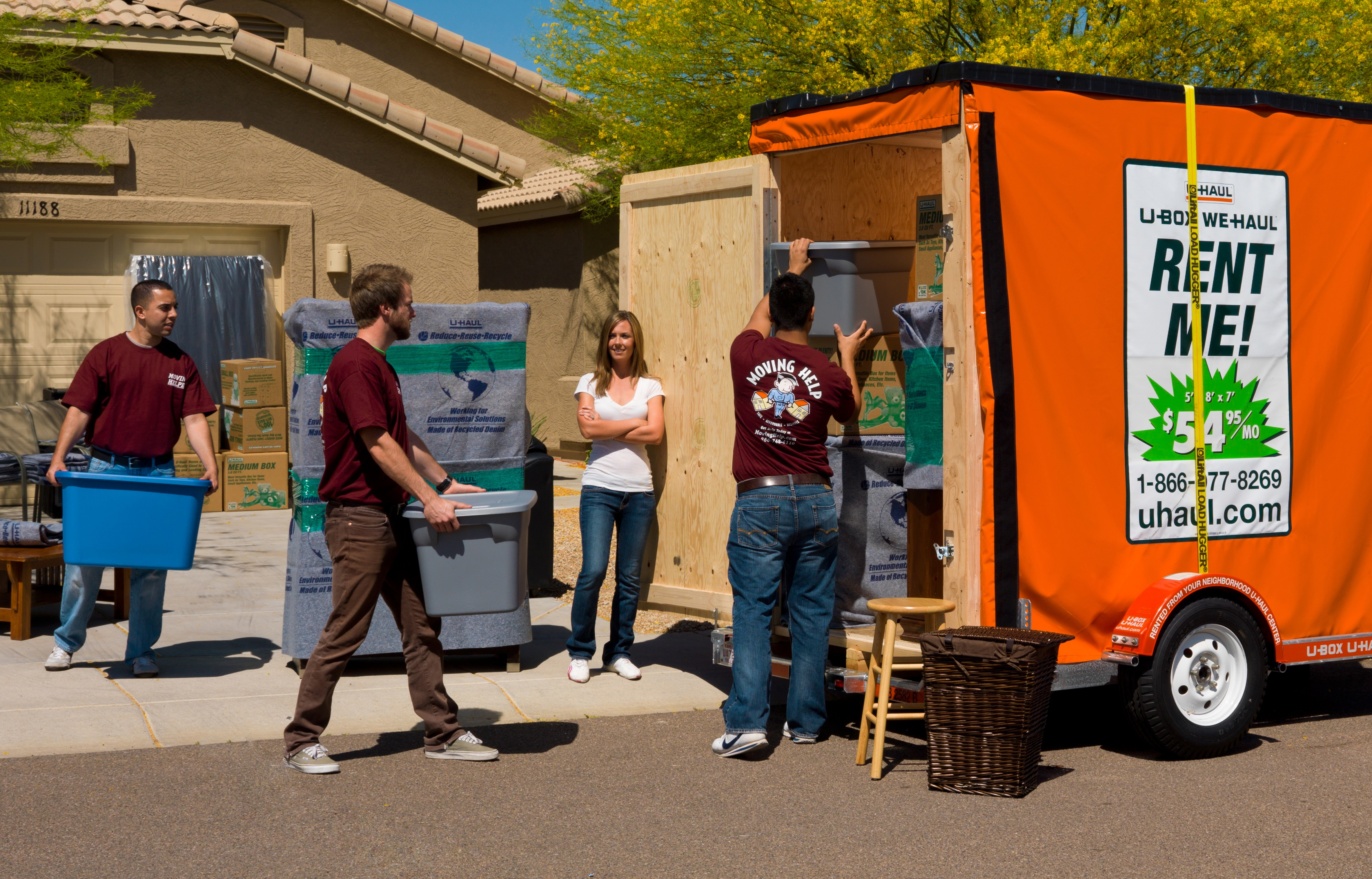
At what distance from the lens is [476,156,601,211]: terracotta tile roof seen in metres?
19.2

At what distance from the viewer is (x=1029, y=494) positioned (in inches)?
233

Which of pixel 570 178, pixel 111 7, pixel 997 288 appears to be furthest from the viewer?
pixel 570 178

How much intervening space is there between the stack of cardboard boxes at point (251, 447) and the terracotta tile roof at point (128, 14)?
351 cm

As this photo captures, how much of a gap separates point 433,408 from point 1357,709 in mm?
5085

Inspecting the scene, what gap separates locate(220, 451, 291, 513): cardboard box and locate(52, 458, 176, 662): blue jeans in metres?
6.35

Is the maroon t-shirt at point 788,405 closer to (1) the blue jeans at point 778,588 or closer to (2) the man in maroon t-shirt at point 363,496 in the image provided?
(1) the blue jeans at point 778,588

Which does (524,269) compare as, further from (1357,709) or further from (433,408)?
(1357,709)

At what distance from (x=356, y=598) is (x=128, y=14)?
10.8 meters

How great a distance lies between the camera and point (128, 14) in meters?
14.1

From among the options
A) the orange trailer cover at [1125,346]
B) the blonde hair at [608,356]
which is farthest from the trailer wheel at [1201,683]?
the blonde hair at [608,356]

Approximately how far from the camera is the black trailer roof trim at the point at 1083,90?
5773 millimetres

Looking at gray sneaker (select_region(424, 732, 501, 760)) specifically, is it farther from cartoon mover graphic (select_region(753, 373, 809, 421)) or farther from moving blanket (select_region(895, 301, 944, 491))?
moving blanket (select_region(895, 301, 944, 491))

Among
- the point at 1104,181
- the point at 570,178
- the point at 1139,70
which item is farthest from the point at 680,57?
the point at 1104,181

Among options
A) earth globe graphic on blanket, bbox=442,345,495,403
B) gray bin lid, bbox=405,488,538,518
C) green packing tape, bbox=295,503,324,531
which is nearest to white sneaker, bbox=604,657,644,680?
gray bin lid, bbox=405,488,538,518
